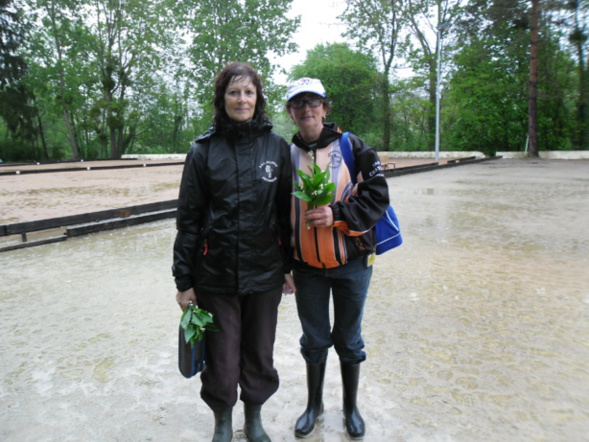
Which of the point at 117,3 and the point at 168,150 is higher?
the point at 117,3

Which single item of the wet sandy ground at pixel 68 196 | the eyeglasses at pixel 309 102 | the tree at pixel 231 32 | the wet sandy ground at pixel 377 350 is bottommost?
the wet sandy ground at pixel 377 350

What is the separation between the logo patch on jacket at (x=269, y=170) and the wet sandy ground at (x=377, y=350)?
1.32 meters

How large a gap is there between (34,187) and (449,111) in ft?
88.0

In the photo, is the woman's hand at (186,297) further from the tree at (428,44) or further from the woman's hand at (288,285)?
the tree at (428,44)

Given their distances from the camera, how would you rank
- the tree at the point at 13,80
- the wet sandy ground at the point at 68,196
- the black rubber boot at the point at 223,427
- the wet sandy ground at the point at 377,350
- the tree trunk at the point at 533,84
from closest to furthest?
the black rubber boot at the point at 223,427
the wet sandy ground at the point at 377,350
the wet sandy ground at the point at 68,196
the tree trunk at the point at 533,84
the tree at the point at 13,80

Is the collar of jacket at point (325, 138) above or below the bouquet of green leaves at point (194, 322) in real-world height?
above

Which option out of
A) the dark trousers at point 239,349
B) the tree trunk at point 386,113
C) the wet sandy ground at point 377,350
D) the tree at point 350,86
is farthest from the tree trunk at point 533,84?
the dark trousers at point 239,349

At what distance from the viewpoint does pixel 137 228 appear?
8.22 meters

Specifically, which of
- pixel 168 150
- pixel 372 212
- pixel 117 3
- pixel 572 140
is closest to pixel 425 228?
pixel 372 212

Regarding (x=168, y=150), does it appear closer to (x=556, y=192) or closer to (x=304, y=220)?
(x=556, y=192)

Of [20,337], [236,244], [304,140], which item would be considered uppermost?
[304,140]

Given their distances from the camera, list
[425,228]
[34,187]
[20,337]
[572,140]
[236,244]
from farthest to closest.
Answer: [572,140] < [34,187] < [425,228] < [20,337] < [236,244]

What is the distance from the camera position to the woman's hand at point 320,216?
81.2 inches

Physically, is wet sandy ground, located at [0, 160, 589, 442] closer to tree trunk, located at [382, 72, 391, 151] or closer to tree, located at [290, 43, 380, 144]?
tree, located at [290, 43, 380, 144]
